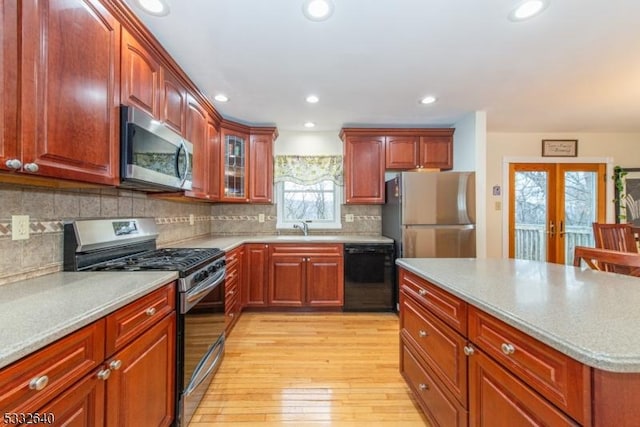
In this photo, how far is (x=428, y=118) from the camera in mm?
3393

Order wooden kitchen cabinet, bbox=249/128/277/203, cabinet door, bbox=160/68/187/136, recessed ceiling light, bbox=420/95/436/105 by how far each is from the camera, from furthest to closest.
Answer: wooden kitchen cabinet, bbox=249/128/277/203
recessed ceiling light, bbox=420/95/436/105
cabinet door, bbox=160/68/187/136

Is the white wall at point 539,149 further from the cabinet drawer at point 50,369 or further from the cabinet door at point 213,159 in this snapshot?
the cabinet drawer at point 50,369

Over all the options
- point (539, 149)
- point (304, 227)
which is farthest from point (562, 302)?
point (539, 149)

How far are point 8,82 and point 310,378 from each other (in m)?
2.23

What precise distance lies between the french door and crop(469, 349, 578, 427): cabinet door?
11.9 ft

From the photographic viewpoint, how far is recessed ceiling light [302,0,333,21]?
5.05 ft

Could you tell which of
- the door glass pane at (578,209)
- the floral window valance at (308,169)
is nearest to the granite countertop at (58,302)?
the floral window valance at (308,169)

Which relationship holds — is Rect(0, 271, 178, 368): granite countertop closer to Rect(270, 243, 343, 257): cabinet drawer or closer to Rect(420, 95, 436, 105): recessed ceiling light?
Rect(270, 243, 343, 257): cabinet drawer

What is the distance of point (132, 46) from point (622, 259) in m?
2.93

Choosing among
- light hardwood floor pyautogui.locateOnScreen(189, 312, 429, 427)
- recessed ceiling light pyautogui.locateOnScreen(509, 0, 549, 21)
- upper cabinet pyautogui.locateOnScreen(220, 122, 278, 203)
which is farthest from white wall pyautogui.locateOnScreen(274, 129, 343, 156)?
recessed ceiling light pyautogui.locateOnScreen(509, 0, 549, 21)

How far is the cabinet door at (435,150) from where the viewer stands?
3.65 meters

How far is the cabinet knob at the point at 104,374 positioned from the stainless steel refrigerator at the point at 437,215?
2682mm

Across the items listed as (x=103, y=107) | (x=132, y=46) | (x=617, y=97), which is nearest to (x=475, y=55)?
(x=617, y=97)

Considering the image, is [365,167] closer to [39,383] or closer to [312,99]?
[312,99]
